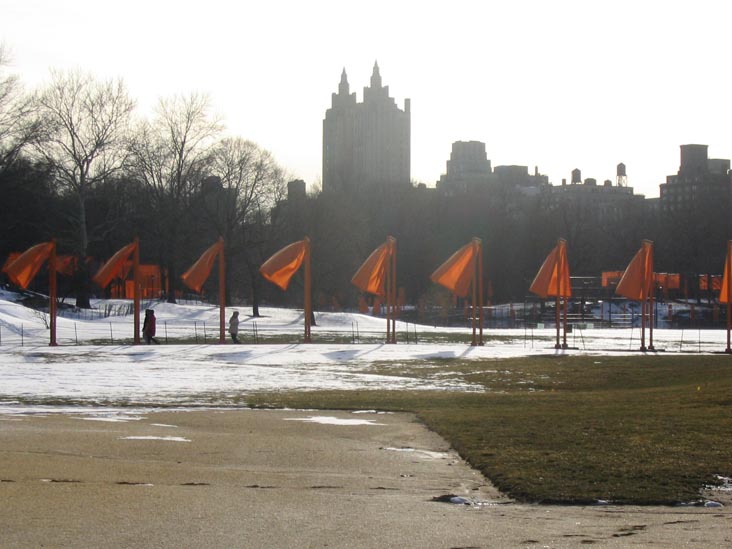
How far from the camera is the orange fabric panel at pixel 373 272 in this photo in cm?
4928

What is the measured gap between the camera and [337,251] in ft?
285

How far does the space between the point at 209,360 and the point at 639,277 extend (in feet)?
64.8

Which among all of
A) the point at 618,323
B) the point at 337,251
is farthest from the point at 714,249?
the point at 337,251

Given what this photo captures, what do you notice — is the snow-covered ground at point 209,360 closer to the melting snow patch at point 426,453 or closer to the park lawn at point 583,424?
the park lawn at point 583,424

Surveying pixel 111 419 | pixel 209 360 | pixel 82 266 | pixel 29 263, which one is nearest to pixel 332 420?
pixel 111 419

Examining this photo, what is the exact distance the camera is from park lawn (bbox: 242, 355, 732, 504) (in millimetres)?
13102

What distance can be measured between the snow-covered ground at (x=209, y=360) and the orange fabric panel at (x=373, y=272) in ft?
12.4

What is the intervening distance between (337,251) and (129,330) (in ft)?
94.6

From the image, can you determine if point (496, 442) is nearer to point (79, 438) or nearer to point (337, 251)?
point (79, 438)

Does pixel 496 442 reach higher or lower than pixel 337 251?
lower

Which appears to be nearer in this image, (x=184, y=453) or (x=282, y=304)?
(x=184, y=453)

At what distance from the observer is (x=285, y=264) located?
159ft

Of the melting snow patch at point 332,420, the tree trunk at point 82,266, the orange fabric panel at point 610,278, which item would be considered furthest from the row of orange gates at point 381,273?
the orange fabric panel at point 610,278

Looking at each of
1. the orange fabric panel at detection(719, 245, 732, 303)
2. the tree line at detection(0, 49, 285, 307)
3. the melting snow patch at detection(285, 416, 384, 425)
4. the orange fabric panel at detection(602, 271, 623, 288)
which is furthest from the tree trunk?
the melting snow patch at detection(285, 416, 384, 425)
